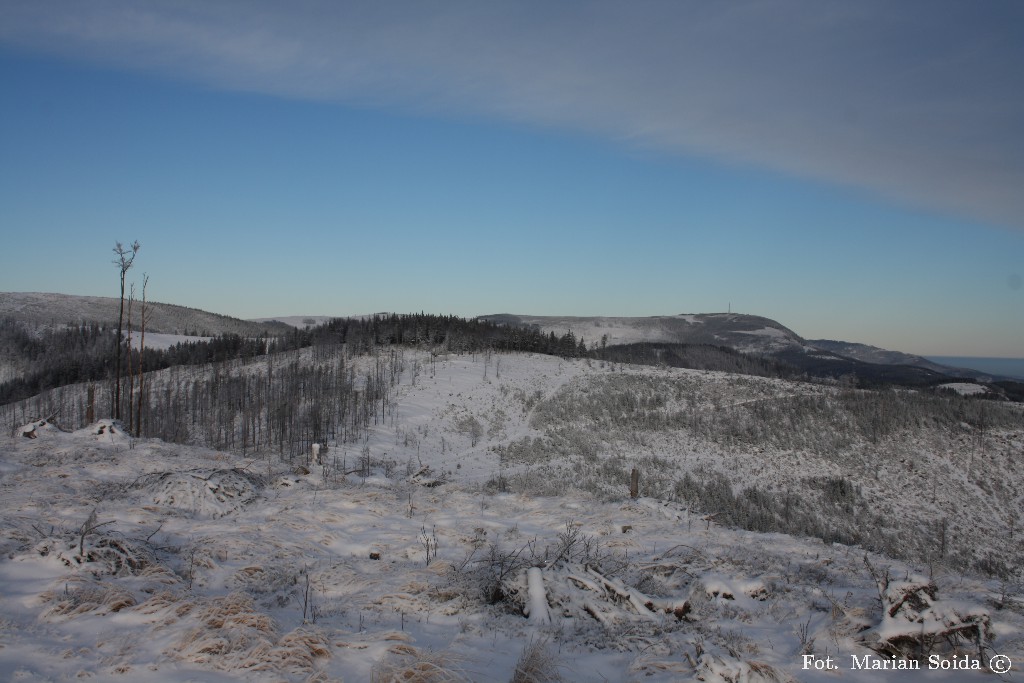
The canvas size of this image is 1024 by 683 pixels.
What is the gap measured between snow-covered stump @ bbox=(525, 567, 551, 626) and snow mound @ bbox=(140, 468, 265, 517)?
19.3ft

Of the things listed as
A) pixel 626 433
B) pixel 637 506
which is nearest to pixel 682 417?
pixel 626 433

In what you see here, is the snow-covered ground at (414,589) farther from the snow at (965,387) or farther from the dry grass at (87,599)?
the snow at (965,387)

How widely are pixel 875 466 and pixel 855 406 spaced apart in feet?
53.3

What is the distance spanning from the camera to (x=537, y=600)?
20.2 ft

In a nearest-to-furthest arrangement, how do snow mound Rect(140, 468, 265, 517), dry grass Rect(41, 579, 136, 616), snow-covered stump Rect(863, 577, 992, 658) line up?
dry grass Rect(41, 579, 136, 616)
snow-covered stump Rect(863, 577, 992, 658)
snow mound Rect(140, 468, 265, 517)

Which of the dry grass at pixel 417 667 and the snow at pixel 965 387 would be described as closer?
the dry grass at pixel 417 667

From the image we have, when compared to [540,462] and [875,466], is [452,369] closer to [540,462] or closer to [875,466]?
[540,462]

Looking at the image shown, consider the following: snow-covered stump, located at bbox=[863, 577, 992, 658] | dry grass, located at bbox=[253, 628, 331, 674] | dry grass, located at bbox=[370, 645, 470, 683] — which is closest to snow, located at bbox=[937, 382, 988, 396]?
snow-covered stump, located at bbox=[863, 577, 992, 658]

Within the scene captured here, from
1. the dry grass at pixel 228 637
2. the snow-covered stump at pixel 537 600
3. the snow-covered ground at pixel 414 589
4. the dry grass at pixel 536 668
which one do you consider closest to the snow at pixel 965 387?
the snow-covered ground at pixel 414 589

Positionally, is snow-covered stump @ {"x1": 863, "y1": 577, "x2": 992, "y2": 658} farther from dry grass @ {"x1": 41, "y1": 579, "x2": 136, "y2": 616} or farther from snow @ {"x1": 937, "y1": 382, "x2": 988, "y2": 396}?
snow @ {"x1": 937, "y1": 382, "x2": 988, "y2": 396}

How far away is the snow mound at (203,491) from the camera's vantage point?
376 inches

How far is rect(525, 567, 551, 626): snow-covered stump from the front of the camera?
5.97m

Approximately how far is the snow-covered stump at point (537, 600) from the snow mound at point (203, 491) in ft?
19.3

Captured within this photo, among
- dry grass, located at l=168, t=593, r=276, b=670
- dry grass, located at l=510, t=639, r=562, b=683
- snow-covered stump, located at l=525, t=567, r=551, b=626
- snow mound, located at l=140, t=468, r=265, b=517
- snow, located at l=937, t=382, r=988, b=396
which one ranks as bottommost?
snow, located at l=937, t=382, r=988, b=396
